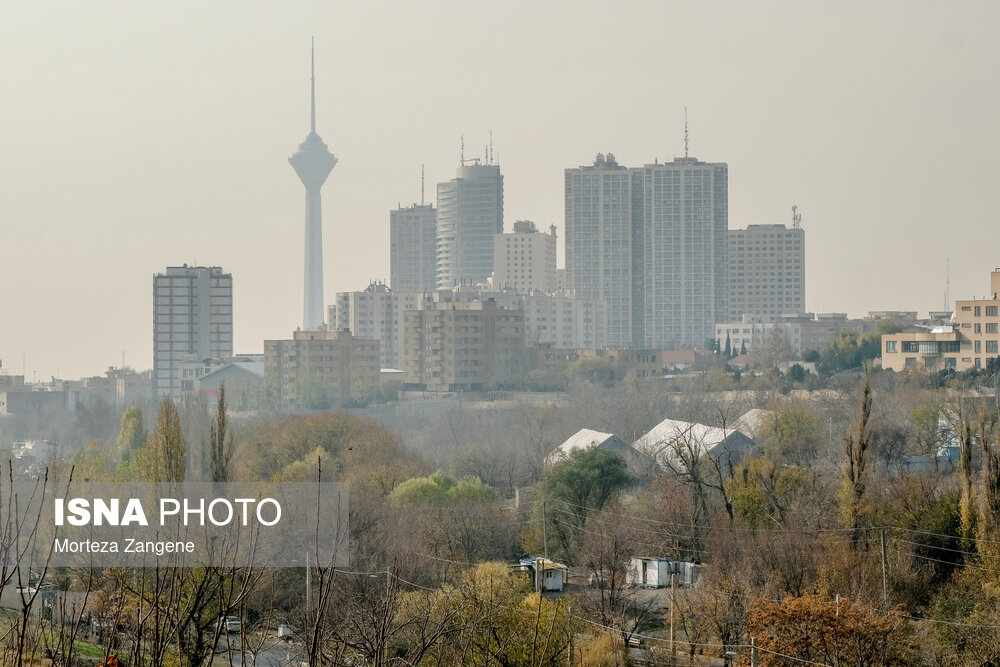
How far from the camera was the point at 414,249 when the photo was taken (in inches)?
4222

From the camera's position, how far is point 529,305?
263 ft

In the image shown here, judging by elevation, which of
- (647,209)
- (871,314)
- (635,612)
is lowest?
(635,612)

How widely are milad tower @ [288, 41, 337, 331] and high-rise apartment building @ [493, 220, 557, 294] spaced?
1066 inches

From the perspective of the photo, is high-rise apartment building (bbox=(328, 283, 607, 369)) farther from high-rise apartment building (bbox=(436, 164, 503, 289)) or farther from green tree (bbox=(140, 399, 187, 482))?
green tree (bbox=(140, 399, 187, 482))

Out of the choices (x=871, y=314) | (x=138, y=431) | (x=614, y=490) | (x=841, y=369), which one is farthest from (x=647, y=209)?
(x=614, y=490)

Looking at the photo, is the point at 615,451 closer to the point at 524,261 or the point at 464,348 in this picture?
the point at 464,348

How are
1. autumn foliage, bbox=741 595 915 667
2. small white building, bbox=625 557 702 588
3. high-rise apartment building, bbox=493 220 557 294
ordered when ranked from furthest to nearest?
high-rise apartment building, bbox=493 220 557 294
small white building, bbox=625 557 702 588
autumn foliage, bbox=741 595 915 667

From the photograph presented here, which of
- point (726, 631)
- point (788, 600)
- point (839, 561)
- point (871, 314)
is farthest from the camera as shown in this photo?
point (871, 314)

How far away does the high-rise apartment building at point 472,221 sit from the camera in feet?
333

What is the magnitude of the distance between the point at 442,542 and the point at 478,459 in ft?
41.4

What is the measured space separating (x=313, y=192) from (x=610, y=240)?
40804mm

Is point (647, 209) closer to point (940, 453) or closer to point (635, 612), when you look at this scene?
point (940, 453)

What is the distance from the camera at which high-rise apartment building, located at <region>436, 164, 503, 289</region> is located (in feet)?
333

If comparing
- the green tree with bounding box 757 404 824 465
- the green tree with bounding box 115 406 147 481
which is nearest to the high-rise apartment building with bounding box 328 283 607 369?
the green tree with bounding box 115 406 147 481
